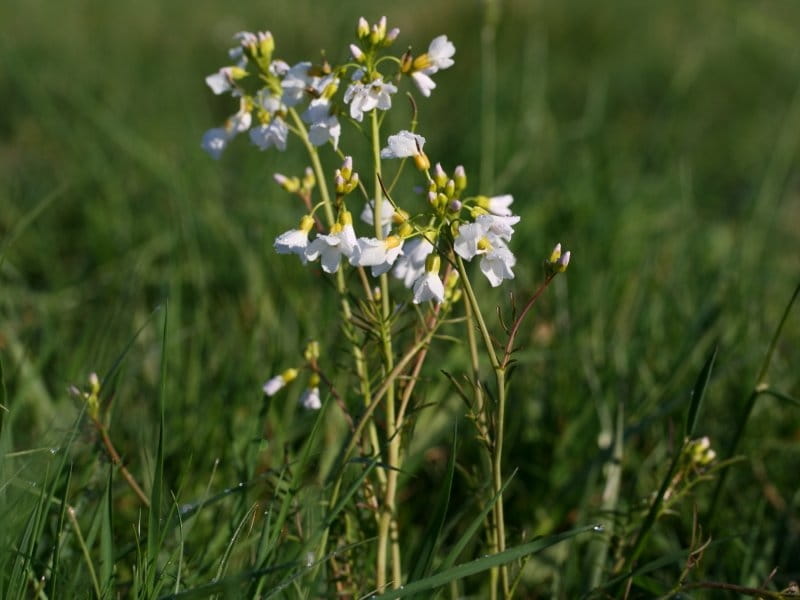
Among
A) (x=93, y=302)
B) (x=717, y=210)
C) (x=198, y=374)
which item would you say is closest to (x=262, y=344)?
(x=198, y=374)

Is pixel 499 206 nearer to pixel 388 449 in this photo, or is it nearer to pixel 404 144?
pixel 404 144

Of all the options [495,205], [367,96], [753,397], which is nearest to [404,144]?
[367,96]

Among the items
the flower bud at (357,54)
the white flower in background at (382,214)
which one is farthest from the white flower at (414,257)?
the flower bud at (357,54)

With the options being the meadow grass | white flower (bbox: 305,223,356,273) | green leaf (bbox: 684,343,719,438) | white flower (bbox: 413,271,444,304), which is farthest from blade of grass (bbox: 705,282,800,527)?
white flower (bbox: 305,223,356,273)

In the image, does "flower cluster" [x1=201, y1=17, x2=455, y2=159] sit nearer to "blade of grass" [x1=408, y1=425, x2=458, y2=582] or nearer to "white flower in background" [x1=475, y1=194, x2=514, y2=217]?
"white flower in background" [x1=475, y1=194, x2=514, y2=217]

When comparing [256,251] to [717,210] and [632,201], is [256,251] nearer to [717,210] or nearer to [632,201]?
[632,201]
